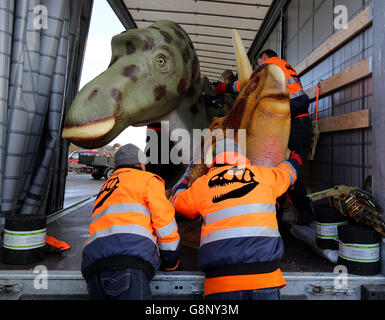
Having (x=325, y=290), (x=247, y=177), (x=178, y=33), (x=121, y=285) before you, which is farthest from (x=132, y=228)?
(x=178, y=33)

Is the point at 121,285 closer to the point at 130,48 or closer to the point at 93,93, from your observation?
the point at 93,93

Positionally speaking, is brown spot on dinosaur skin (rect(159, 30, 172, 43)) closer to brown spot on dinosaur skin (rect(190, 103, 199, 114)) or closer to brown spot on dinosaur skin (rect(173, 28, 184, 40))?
brown spot on dinosaur skin (rect(173, 28, 184, 40))

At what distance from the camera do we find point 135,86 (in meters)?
2.22

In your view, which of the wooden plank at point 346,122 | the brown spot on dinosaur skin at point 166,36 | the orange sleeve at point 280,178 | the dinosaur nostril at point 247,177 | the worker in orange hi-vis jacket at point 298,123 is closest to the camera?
the dinosaur nostril at point 247,177

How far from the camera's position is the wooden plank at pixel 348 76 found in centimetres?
246

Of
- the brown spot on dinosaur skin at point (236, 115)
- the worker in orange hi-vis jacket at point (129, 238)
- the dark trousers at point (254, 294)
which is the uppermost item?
the brown spot on dinosaur skin at point (236, 115)

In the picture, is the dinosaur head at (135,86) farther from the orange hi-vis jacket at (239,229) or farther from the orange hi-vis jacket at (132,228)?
the orange hi-vis jacket at (239,229)

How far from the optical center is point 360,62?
256 cm

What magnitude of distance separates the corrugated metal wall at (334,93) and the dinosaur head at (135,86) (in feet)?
4.76

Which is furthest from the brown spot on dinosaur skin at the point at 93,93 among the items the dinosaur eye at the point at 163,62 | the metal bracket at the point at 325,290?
the metal bracket at the point at 325,290

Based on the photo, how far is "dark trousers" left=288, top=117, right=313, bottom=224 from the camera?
276cm

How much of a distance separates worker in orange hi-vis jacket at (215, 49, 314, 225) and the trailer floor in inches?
11.4

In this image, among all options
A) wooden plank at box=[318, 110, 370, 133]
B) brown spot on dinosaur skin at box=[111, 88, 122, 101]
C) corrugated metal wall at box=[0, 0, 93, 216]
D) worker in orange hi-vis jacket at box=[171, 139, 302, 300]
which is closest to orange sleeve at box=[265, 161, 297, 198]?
worker in orange hi-vis jacket at box=[171, 139, 302, 300]
